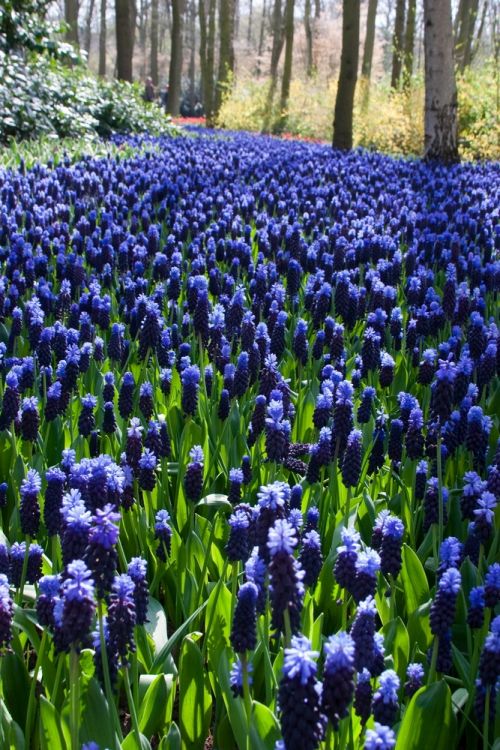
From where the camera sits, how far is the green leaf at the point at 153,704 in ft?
6.70

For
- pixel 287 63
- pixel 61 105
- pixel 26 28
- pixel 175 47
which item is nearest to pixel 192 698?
pixel 61 105

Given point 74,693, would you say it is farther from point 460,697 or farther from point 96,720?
point 460,697

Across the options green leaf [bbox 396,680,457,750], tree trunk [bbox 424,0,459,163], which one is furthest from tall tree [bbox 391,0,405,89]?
green leaf [bbox 396,680,457,750]

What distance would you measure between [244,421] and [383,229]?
4854 millimetres

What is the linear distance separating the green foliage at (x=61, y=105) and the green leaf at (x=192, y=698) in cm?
1405

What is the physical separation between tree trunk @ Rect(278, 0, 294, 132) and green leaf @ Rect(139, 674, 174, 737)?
29585 millimetres

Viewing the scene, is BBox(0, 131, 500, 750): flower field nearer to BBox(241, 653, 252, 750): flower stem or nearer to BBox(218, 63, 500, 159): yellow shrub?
BBox(241, 653, 252, 750): flower stem

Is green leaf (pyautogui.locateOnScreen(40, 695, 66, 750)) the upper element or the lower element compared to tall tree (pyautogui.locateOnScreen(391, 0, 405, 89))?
lower

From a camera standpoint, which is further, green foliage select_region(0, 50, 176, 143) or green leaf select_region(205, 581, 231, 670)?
green foliage select_region(0, 50, 176, 143)

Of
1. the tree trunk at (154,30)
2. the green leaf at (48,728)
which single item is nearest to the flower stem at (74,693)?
the green leaf at (48,728)

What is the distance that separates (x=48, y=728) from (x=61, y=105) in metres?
16.5

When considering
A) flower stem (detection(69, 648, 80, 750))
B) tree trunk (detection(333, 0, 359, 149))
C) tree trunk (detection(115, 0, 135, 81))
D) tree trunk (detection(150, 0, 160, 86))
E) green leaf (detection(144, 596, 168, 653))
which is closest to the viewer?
flower stem (detection(69, 648, 80, 750))

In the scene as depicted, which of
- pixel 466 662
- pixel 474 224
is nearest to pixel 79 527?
pixel 466 662

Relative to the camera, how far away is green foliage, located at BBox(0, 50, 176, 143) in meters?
15.2
